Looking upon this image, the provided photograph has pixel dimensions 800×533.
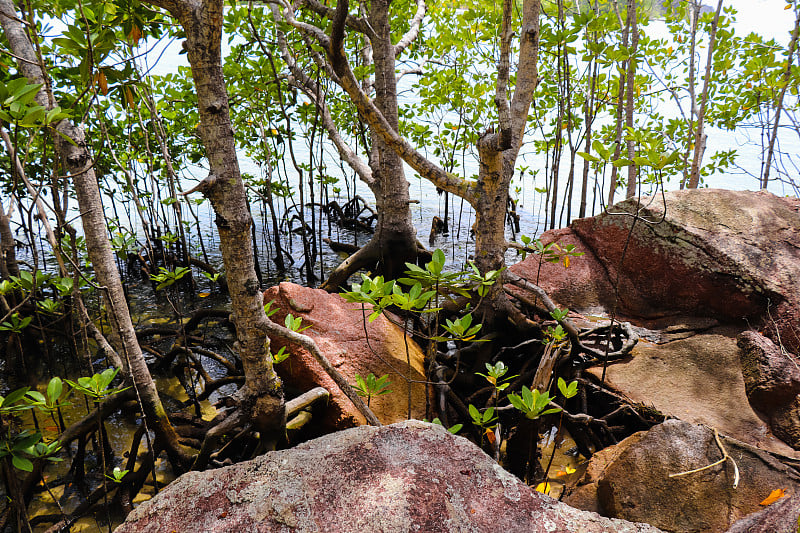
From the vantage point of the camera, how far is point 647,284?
4.13 m

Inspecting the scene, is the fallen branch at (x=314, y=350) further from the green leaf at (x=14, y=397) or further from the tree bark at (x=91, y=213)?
the green leaf at (x=14, y=397)

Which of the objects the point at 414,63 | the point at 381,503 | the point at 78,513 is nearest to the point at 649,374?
the point at 381,503

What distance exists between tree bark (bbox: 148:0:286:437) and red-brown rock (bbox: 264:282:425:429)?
0.56 meters

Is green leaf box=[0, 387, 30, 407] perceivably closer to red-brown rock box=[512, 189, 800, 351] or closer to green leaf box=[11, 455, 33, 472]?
green leaf box=[11, 455, 33, 472]

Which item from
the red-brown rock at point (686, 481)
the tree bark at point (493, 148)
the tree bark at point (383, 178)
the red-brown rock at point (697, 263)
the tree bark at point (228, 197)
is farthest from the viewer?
the tree bark at point (383, 178)

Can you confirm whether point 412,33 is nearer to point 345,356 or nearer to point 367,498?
point 345,356

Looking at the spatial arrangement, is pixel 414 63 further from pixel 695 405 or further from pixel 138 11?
pixel 695 405

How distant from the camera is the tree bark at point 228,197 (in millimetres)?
1708

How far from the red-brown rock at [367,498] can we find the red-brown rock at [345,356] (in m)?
1.11

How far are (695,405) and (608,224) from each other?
6.85 ft

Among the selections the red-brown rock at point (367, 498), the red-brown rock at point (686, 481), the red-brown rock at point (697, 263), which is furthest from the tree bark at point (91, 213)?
the red-brown rock at point (697, 263)

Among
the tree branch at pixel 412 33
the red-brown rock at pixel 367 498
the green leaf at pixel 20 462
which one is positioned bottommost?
the red-brown rock at pixel 367 498

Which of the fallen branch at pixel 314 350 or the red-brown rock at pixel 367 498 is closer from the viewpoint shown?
the red-brown rock at pixel 367 498

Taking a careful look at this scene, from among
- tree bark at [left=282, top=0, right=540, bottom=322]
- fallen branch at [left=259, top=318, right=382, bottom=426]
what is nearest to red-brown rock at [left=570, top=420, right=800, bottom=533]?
fallen branch at [left=259, top=318, right=382, bottom=426]
